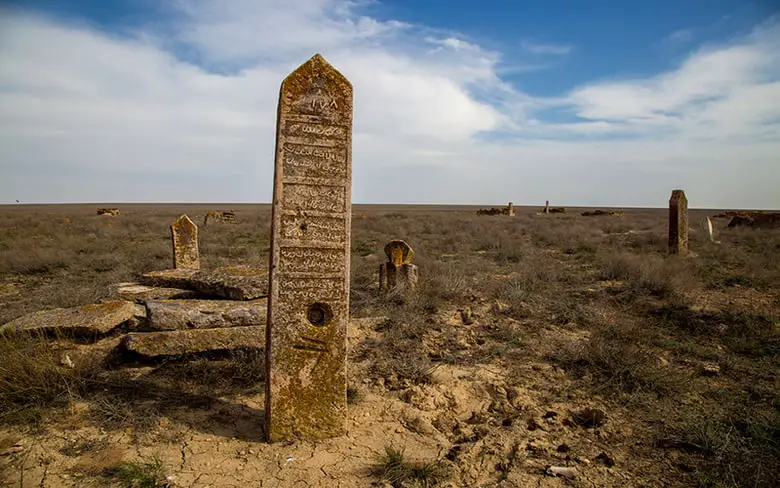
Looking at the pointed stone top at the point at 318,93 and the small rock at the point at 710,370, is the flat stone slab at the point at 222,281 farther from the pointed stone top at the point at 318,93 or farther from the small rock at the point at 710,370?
the small rock at the point at 710,370

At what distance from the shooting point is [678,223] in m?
12.9

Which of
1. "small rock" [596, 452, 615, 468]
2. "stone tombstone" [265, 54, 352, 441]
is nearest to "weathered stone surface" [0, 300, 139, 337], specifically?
"stone tombstone" [265, 54, 352, 441]

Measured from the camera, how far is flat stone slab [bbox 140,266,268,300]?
5480mm

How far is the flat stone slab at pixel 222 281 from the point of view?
216 inches

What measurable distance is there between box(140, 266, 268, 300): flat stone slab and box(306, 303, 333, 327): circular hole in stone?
81.6 inches

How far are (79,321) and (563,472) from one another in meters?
4.80

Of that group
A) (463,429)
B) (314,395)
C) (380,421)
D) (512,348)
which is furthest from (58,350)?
(512,348)

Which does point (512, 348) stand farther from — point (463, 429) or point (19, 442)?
point (19, 442)

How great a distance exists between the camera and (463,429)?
12.6ft

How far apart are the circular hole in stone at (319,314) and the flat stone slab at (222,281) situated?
2.07 metres

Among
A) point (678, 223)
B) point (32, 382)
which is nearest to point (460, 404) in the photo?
point (32, 382)

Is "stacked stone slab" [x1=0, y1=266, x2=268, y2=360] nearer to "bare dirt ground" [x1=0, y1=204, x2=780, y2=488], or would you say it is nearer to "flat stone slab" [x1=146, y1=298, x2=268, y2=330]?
"flat stone slab" [x1=146, y1=298, x2=268, y2=330]

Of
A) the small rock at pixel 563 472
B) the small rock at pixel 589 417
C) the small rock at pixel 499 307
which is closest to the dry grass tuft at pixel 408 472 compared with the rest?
the small rock at pixel 563 472

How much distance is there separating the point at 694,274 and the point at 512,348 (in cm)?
625
